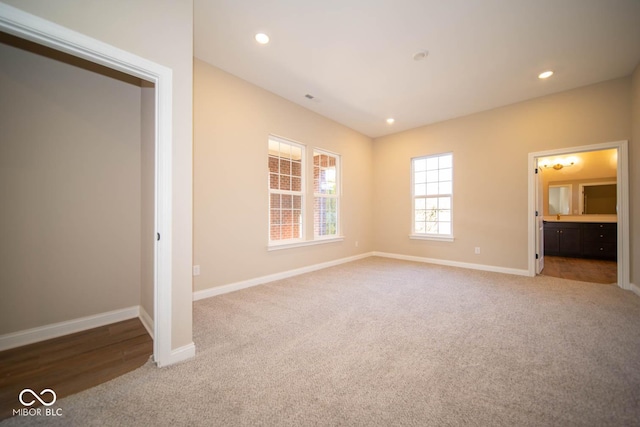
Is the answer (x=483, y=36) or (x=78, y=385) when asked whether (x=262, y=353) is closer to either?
(x=78, y=385)

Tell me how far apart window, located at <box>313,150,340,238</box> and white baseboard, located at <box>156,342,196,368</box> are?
295 cm

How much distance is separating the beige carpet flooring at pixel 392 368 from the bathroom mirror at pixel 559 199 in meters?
4.11

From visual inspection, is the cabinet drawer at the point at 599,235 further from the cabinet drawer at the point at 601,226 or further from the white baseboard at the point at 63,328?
the white baseboard at the point at 63,328

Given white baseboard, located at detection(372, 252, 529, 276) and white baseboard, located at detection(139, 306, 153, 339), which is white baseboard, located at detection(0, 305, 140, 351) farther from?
white baseboard, located at detection(372, 252, 529, 276)

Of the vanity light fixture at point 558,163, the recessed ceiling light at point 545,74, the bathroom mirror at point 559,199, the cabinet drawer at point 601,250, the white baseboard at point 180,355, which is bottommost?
the white baseboard at point 180,355

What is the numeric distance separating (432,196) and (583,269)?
2.93 metres

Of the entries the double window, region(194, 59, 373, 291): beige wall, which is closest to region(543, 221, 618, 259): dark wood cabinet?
the double window

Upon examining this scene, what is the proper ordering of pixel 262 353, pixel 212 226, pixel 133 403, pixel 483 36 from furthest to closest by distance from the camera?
pixel 212 226, pixel 483 36, pixel 262 353, pixel 133 403

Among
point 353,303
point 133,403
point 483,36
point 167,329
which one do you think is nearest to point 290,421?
point 133,403

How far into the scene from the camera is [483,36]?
8.42 ft

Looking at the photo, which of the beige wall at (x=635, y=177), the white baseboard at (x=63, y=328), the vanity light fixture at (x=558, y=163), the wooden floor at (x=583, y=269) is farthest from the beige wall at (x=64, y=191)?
the vanity light fixture at (x=558, y=163)

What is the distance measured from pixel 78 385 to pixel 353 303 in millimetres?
2342

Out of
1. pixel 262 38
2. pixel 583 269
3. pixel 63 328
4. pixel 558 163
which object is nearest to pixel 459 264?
pixel 583 269

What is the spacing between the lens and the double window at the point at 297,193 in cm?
398
